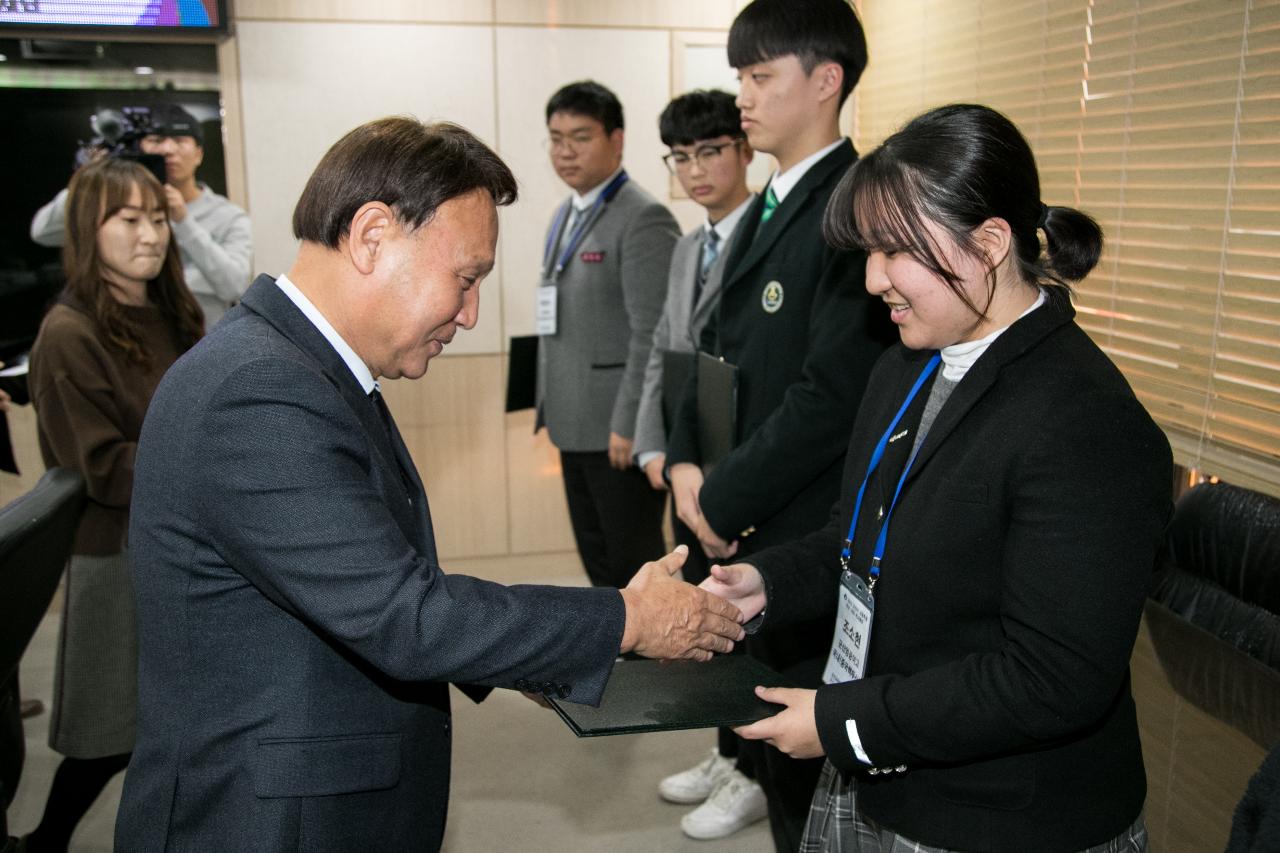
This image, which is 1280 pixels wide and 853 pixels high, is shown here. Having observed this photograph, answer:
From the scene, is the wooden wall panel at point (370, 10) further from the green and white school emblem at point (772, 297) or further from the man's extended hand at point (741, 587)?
the man's extended hand at point (741, 587)

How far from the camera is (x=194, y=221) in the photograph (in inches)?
149

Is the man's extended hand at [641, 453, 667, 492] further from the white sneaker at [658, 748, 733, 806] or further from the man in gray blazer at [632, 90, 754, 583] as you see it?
the white sneaker at [658, 748, 733, 806]

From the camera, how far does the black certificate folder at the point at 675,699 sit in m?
1.34

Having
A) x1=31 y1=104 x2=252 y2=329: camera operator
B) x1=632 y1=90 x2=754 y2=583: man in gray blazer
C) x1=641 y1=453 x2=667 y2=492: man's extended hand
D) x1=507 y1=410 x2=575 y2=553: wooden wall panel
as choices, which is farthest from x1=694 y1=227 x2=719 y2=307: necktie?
x1=507 y1=410 x2=575 y2=553: wooden wall panel

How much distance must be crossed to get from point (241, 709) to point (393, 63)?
397 centimetres

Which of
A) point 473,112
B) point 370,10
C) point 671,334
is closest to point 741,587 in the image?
point 671,334

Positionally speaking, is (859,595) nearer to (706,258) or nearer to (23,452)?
(706,258)

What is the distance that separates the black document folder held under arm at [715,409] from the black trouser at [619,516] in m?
0.91

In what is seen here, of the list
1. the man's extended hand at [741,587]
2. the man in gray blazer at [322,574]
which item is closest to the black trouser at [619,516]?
the man's extended hand at [741,587]

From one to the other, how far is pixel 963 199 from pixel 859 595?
0.56 metres

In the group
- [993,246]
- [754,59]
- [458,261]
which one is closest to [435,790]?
[458,261]

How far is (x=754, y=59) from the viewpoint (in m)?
2.28

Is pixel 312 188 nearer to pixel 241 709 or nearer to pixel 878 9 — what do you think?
pixel 241 709

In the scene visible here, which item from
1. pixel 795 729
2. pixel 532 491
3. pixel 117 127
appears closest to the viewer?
pixel 795 729
